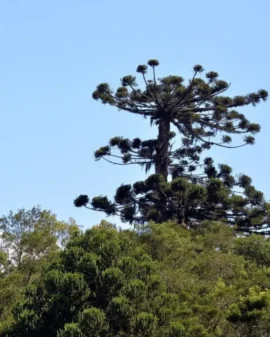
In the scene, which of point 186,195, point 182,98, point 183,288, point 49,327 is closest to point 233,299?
point 183,288

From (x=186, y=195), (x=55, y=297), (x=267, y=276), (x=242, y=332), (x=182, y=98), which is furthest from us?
(x=182, y=98)

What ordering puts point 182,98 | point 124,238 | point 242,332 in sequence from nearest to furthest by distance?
1. point 242,332
2. point 124,238
3. point 182,98

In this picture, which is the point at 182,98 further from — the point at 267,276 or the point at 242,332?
the point at 242,332

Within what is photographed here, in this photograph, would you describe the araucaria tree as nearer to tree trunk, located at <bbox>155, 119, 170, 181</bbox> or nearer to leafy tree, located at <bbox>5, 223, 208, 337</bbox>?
tree trunk, located at <bbox>155, 119, 170, 181</bbox>

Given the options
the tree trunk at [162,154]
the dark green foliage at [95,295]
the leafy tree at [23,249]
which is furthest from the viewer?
the tree trunk at [162,154]

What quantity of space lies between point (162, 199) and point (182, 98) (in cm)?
483

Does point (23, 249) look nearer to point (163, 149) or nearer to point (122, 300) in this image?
point (122, 300)

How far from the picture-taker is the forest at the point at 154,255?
12469 millimetres

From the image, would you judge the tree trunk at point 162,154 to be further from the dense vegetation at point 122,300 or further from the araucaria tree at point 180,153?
the dense vegetation at point 122,300

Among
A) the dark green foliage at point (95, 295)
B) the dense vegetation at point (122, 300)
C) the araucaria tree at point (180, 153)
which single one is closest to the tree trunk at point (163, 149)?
the araucaria tree at point (180, 153)

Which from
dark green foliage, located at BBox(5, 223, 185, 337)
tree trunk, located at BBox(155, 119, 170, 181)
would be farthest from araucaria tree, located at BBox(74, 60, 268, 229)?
dark green foliage, located at BBox(5, 223, 185, 337)

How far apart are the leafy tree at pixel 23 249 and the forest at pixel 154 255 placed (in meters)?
0.03

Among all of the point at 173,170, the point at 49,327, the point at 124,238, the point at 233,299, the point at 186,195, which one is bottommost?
the point at 49,327

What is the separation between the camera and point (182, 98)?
96.8ft
